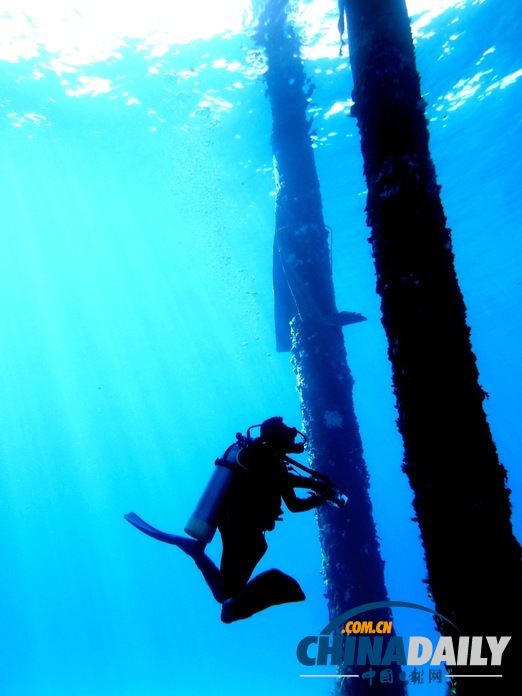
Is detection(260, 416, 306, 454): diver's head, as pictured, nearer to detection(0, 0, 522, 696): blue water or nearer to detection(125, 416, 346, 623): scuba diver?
detection(125, 416, 346, 623): scuba diver

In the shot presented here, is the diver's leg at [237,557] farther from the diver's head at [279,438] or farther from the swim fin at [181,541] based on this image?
the diver's head at [279,438]

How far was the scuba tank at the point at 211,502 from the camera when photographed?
11.7ft

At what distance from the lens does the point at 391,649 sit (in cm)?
413

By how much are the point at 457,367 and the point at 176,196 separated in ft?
77.6

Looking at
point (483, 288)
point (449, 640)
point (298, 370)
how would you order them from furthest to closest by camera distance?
point (483, 288) < point (298, 370) < point (449, 640)

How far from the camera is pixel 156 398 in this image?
4284 inches

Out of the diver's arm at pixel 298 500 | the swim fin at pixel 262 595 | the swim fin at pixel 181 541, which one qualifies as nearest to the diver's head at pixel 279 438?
the diver's arm at pixel 298 500

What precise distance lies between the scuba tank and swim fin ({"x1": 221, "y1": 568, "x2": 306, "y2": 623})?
0.55m

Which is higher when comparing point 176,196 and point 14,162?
point 176,196

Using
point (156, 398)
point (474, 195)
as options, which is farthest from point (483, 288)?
point (156, 398)

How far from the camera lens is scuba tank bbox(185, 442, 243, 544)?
3.56 m

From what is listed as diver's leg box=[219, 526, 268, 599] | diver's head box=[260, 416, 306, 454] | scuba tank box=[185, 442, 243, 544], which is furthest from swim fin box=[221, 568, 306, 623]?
diver's head box=[260, 416, 306, 454]

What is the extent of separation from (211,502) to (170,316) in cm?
5153

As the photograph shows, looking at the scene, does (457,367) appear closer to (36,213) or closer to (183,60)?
(183,60)
